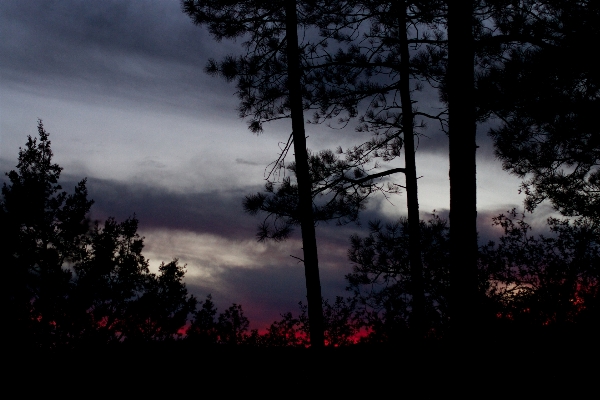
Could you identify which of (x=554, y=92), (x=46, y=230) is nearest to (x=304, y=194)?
(x=554, y=92)

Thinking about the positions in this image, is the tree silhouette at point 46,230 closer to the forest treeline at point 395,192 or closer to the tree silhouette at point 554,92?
the forest treeline at point 395,192

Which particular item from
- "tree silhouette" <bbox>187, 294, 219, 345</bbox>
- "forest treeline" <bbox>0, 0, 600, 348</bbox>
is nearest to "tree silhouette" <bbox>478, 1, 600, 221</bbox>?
"forest treeline" <bbox>0, 0, 600, 348</bbox>

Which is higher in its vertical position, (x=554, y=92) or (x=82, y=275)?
(x=554, y=92)

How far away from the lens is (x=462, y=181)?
21.1ft

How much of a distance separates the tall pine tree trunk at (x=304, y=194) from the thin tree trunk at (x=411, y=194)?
2327mm

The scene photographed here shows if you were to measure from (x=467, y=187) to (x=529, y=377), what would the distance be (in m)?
2.83

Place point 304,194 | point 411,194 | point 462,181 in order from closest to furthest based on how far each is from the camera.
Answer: point 462,181, point 304,194, point 411,194

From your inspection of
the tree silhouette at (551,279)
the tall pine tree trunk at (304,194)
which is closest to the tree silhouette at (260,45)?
the tall pine tree trunk at (304,194)

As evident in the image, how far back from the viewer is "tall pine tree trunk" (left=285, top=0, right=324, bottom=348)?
8.56 metres

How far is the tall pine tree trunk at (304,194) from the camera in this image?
8.56m

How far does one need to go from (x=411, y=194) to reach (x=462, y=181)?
4.51m

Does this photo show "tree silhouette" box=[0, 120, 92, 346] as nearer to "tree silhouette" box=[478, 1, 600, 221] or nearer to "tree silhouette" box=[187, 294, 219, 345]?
"tree silhouette" box=[187, 294, 219, 345]

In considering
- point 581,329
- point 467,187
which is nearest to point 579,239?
point 581,329

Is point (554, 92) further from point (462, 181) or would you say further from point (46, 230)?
point (46, 230)
